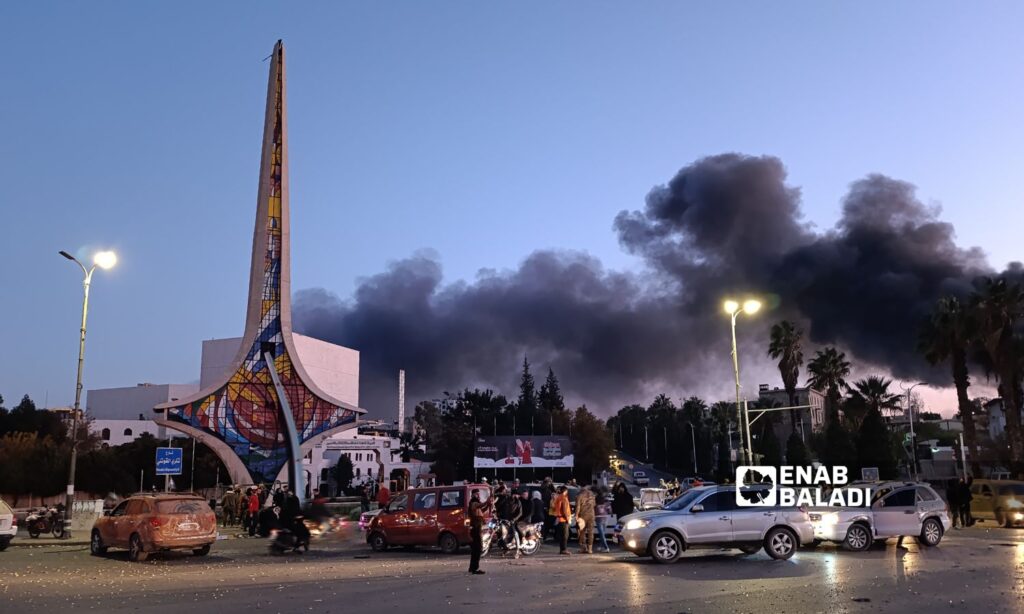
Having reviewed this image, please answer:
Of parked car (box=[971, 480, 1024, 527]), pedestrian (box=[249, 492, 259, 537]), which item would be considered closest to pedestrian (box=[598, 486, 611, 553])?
pedestrian (box=[249, 492, 259, 537])

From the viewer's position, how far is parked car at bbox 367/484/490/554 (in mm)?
20219

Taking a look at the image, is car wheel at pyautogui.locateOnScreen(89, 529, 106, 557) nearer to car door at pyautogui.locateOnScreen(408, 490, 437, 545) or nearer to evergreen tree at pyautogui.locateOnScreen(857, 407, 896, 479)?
car door at pyautogui.locateOnScreen(408, 490, 437, 545)

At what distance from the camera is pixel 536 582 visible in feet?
44.8

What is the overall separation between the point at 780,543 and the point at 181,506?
531 inches

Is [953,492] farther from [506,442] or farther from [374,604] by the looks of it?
[506,442]

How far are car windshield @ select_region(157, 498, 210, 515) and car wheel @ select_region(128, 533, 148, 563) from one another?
2.60 ft

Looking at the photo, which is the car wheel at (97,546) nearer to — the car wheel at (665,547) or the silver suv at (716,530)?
the silver suv at (716,530)

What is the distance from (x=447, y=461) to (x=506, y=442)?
19.8 metres

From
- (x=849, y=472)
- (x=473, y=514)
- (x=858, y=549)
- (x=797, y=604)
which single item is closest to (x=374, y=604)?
(x=473, y=514)

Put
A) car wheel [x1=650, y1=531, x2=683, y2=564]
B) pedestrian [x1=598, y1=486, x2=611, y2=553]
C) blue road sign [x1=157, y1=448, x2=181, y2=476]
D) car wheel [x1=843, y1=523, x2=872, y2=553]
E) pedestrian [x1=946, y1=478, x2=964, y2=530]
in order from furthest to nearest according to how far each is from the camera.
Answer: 1. blue road sign [x1=157, y1=448, x2=181, y2=476]
2. pedestrian [x1=946, y1=478, x2=964, y2=530]
3. pedestrian [x1=598, y1=486, x2=611, y2=553]
4. car wheel [x1=843, y1=523, x2=872, y2=553]
5. car wheel [x1=650, y1=531, x2=683, y2=564]

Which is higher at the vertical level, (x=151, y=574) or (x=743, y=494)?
(x=743, y=494)

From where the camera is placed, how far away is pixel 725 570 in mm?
15016

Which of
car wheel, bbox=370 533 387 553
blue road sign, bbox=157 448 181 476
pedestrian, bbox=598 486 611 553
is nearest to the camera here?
pedestrian, bbox=598 486 611 553

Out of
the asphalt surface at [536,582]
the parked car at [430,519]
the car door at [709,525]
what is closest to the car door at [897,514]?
the asphalt surface at [536,582]
